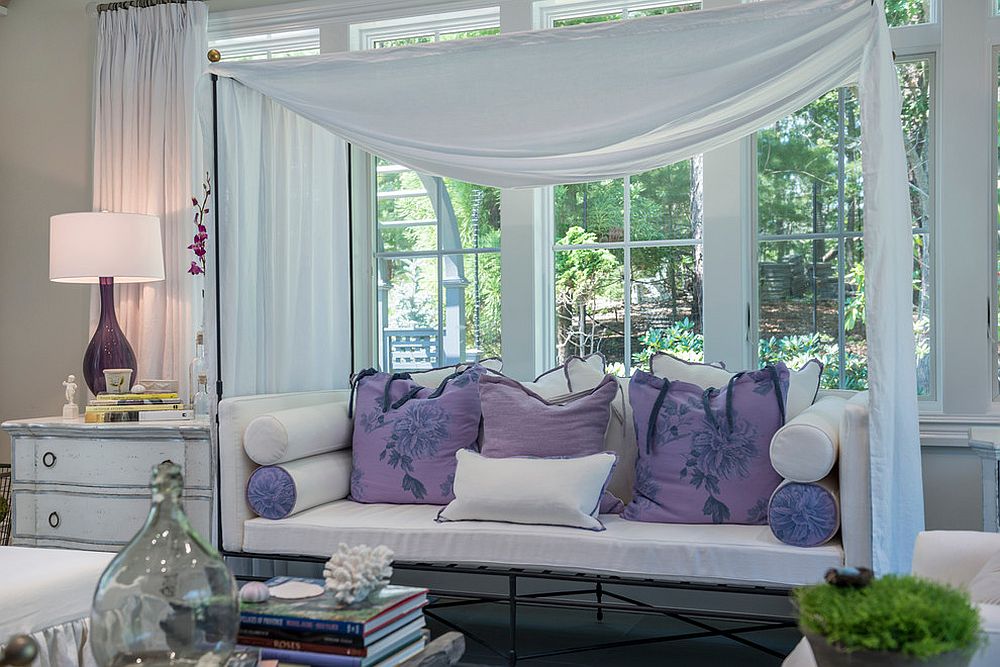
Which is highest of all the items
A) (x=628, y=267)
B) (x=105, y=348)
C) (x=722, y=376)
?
(x=628, y=267)

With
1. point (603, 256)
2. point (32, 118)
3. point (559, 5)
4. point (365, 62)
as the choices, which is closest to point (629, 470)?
point (603, 256)

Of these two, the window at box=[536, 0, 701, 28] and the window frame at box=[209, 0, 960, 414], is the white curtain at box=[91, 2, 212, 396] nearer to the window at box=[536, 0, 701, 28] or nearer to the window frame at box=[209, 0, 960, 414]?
the window frame at box=[209, 0, 960, 414]

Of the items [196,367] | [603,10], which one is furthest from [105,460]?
[603,10]

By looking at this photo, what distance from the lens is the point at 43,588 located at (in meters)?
2.06

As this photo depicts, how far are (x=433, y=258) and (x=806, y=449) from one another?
2.07m

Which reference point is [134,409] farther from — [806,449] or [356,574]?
[806,449]

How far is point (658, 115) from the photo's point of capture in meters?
3.04

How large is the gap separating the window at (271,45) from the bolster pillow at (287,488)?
6.72 feet

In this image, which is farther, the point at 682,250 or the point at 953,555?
the point at 682,250

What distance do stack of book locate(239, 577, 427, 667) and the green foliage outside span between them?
863 millimetres

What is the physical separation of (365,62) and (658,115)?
0.95 metres

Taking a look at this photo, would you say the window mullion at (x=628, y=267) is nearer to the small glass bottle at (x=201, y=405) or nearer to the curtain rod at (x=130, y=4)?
the small glass bottle at (x=201, y=405)

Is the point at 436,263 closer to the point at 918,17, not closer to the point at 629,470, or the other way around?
the point at 629,470

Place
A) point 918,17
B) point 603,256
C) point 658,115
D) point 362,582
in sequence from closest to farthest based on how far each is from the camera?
point 362,582, point 658,115, point 918,17, point 603,256
